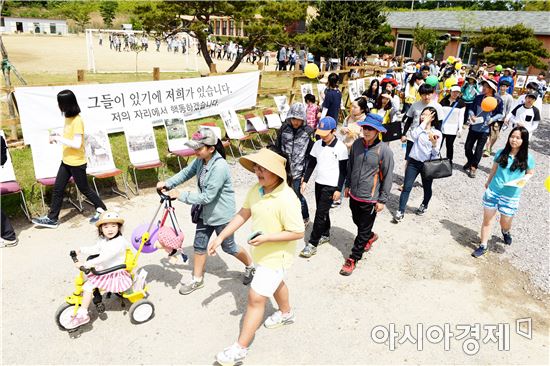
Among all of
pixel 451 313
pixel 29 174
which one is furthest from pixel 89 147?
pixel 451 313

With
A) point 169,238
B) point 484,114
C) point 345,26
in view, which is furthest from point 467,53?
point 169,238

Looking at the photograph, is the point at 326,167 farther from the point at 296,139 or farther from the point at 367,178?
the point at 296,139

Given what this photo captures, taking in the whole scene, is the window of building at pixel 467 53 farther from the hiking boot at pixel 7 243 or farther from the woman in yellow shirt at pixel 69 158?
the hiking boot at pixel 7 243

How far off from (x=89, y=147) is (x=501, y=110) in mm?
8601

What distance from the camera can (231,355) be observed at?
3.42m

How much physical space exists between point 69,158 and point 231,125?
4.73 m

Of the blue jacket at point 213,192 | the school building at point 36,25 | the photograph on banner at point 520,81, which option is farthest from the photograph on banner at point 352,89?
the school building at point 36,25

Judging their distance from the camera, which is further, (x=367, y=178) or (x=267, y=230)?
(x=367, y=178)

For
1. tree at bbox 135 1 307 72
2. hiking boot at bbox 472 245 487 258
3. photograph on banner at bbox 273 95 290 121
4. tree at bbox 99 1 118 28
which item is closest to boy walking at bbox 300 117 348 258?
hiking boot at bbox 472 245 487 258

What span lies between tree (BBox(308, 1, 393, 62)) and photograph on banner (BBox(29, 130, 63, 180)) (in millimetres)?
17890

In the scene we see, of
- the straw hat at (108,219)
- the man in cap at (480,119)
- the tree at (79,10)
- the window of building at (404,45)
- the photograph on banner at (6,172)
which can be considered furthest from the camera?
the tree at (79,10)

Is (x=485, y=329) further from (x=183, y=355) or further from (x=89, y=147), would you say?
(x=89, y=147)

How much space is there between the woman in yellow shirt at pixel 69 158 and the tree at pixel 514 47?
33.4 meters

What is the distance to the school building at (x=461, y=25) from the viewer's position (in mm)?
35344
